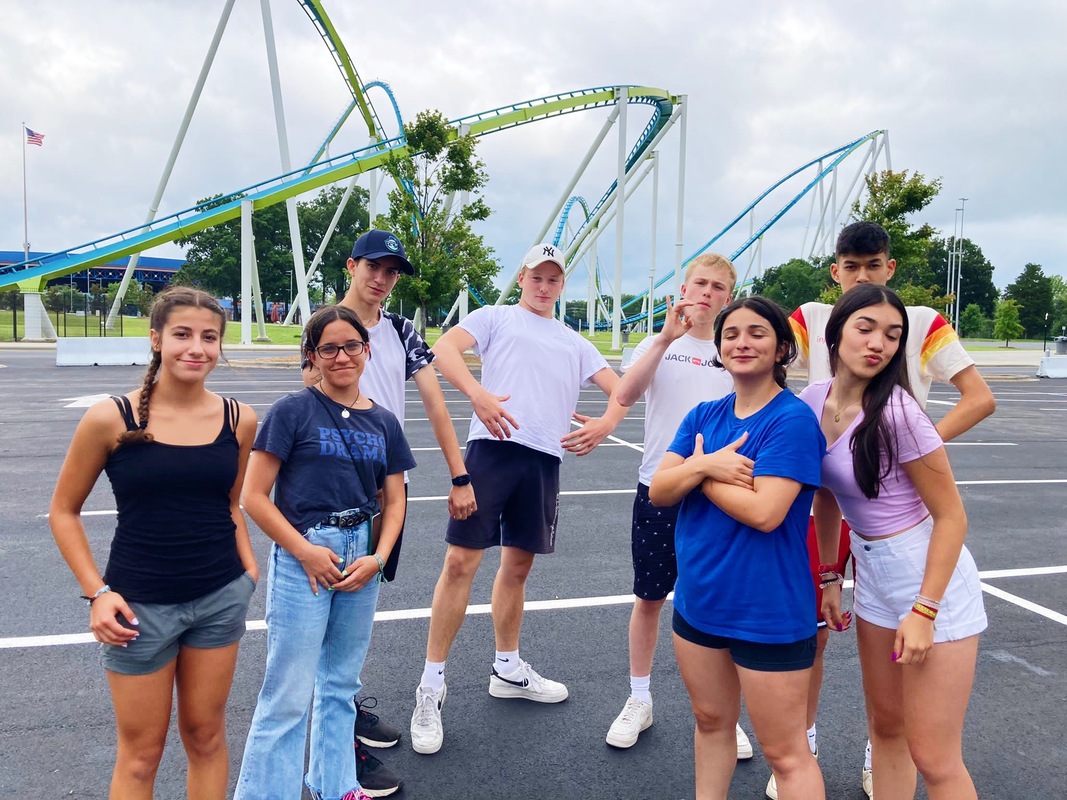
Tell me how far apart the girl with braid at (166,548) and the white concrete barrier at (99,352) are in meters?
21.4

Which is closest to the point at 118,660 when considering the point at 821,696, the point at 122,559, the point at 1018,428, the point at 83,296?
the point at 122,559

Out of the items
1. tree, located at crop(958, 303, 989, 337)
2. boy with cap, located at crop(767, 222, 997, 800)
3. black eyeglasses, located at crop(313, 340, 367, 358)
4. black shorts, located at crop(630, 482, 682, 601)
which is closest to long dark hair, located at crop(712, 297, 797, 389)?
boy with cap, located at crop(767, 222, 997, 800)

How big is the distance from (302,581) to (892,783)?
196 centimetres

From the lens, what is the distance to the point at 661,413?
3.15m

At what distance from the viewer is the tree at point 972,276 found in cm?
8362

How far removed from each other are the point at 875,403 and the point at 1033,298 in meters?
93.0


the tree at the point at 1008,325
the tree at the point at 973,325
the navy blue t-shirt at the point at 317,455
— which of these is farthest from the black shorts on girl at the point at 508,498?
the tree at the point at 973,325

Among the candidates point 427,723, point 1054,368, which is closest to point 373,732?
point 427,723

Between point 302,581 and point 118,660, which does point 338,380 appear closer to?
point 302,581

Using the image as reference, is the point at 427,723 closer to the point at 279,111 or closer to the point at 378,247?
the point at 378,247

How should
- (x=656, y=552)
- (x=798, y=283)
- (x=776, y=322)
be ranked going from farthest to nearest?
(x=798, y=283) → (x=656, y=552) → (x=776, y=322)

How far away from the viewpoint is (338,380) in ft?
7.88

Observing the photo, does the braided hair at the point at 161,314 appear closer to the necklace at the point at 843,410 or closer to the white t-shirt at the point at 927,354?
the necklace at the point at 843,410

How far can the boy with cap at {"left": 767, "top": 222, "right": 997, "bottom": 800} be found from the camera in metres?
2.64
